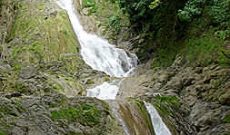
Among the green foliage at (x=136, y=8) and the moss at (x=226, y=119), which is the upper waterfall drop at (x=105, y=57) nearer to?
the green foliage at (x=136, y=8)

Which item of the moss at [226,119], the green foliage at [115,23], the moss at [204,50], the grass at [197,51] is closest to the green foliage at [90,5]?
the green foliage at [115,23]

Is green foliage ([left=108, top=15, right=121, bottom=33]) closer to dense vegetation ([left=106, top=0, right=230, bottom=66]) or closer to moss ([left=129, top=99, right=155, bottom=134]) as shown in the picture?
dense vegetation ([left=106, top=0, right=230, bottom=66])

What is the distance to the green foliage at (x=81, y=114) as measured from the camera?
32.2 feet

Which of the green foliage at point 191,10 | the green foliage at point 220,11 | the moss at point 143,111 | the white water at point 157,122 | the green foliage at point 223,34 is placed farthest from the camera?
the green foliage at point 191,10

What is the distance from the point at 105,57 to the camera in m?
21.0

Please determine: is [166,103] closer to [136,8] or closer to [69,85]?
[69,85]

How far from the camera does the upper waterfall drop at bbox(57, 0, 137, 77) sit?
→ 65.6ft

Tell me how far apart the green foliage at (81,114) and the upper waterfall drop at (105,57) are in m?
8.90

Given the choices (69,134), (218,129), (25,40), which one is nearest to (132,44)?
(25,40)

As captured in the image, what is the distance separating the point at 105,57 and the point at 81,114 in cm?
1089

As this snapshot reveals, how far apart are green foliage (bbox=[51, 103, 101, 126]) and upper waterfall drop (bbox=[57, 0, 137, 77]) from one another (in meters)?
8.90

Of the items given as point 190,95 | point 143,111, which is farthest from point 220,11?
point 143,111

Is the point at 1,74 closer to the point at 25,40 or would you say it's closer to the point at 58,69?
the point at 58,69

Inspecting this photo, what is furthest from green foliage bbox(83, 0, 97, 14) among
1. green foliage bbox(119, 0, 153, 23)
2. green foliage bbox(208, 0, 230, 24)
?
green foliage bbox(208, 0, 230, 24)
